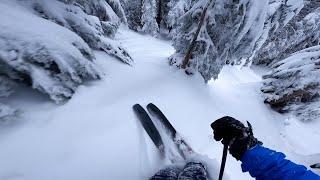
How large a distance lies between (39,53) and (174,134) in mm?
2547

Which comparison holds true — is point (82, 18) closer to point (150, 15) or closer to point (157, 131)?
point (157, 131)

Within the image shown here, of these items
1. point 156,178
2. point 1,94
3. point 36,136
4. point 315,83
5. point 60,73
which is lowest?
point 156,178

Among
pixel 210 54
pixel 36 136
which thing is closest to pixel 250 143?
pixel 36 136

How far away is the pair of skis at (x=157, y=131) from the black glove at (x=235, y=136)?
1261 mm

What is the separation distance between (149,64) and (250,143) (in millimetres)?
5470

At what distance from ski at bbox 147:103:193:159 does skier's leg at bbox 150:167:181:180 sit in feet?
1.91

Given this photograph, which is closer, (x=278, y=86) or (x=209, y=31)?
(x=209, y=31)

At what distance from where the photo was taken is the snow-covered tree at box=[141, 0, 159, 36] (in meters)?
21.3

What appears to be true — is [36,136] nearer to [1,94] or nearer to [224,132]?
[1,94]

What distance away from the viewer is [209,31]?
25.8 ft

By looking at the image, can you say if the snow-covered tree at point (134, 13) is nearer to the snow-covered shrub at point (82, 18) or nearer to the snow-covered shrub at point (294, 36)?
the snow-covered shrub at point (294, 36)

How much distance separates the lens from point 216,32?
779 cm

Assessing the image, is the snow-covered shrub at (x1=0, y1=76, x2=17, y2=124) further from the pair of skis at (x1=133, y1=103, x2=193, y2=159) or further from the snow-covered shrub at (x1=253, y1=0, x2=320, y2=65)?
the snow-covered shrub at (x1=253, y1=0, x2=320, y2=65)

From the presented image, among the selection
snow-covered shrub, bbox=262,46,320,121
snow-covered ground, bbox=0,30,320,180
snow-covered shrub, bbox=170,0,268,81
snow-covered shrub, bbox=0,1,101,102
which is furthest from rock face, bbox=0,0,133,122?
snow-covered shrub, bbox=262,46,320,121
